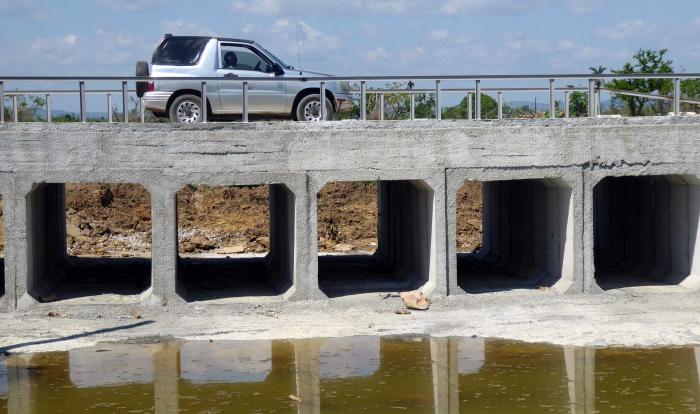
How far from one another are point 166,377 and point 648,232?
488 inches

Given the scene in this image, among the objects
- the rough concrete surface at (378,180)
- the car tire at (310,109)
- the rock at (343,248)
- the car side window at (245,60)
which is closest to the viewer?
the rough concrete surface at (378,180)

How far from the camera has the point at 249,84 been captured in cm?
2081

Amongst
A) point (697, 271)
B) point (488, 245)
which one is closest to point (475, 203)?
point (488, 245)

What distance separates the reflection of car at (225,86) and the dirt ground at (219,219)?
33.0 ft

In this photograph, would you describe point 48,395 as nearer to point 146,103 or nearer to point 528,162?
point 146,103

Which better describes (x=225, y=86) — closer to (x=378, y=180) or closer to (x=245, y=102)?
(x=245, y=102)

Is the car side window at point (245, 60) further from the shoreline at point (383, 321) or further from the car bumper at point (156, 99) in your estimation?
the shoreline at point (383, 321)

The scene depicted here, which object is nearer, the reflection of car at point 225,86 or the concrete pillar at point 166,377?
the concrete pillar at point 166,377

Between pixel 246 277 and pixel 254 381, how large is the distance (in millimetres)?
8991

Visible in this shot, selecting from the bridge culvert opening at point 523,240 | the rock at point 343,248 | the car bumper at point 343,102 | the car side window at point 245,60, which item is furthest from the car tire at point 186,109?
the rock at point 343,248

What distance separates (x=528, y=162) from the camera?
20.7 metres

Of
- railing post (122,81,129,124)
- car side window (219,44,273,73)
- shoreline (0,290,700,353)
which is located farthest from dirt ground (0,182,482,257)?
railing post (122,81,129,124)

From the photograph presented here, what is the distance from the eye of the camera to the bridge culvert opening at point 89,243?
21.2 metres

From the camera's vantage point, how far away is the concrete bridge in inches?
777
